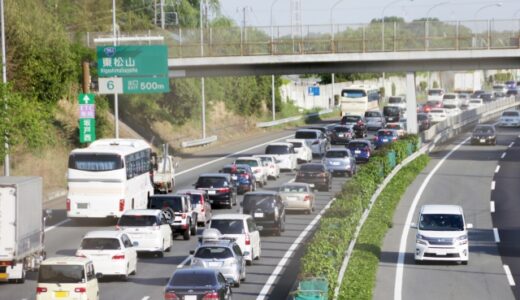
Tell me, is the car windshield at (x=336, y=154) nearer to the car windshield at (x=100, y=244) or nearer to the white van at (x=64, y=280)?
the car windshield at (x=100, y=244)

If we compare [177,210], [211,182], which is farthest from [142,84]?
[177,210]

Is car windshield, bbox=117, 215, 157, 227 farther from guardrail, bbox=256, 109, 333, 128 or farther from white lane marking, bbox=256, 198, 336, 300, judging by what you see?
guardrail, bbox=256, 109, 333, 128

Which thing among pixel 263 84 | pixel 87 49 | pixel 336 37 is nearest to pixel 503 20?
pixel 336 37

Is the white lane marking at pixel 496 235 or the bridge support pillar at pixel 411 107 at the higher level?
the bridge support pillar at pixel 411 107

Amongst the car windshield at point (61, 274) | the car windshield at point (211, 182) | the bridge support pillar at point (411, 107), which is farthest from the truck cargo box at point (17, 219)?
the bridge support pillar at point (411, 107)

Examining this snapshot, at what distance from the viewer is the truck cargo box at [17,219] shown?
3344 centimetres

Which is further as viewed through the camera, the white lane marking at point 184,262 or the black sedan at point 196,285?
the white lane marking at point 184,262

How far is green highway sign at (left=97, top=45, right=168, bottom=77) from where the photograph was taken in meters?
64.7

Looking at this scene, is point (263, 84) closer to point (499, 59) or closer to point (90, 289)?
point (499, 59)

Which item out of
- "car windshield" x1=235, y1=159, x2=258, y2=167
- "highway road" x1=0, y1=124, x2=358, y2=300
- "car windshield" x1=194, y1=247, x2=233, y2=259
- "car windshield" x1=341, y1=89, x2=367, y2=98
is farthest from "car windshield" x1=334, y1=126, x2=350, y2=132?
"car windshield" x1=194, y1=247, x2=233, y2=259

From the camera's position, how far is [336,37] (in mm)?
74438

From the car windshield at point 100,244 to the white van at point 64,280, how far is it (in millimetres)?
4611

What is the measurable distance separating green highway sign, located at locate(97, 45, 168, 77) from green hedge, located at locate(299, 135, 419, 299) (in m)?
13.6

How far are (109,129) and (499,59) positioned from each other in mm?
26492
